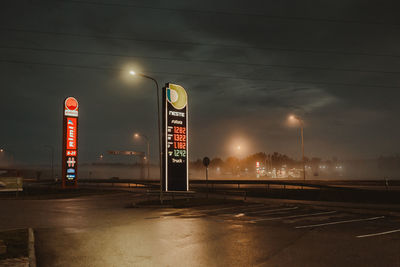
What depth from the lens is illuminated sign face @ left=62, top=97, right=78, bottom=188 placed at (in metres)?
45.2

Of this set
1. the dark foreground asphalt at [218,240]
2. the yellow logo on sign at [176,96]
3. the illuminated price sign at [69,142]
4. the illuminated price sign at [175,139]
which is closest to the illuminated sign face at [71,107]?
the illuminated price sign at [69,142]

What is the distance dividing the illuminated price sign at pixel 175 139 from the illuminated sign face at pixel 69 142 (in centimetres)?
2506

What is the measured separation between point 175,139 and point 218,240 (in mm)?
15504

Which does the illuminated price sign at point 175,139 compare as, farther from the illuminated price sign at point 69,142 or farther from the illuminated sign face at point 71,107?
the illuminated sign face at point 71,107

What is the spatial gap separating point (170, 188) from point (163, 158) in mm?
2334

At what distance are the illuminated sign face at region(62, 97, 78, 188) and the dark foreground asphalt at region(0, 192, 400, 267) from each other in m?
30.1

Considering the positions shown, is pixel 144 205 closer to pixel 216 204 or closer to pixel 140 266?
pixel 216 204

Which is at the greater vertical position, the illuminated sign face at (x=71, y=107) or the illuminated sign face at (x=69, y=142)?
the illuminated sign face at (x=71, y=107)

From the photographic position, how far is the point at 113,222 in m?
14.9

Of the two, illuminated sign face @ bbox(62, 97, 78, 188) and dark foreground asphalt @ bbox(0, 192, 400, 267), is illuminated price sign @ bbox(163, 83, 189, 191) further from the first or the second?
illuminated sign face @ bbox(62, 97, 78, 188)

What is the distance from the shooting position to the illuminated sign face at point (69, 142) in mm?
45250

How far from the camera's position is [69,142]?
4562 cm

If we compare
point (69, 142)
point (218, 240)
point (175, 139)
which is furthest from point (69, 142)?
point (218, 240)

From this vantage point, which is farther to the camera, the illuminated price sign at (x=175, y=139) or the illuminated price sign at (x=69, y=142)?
the illuminated price sign at (x=69, y=142)
